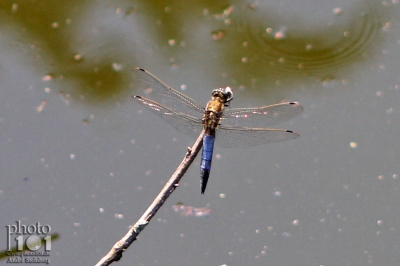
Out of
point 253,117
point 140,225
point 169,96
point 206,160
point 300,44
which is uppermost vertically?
point 300,44

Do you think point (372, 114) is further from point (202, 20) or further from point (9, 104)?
point (9, 104)

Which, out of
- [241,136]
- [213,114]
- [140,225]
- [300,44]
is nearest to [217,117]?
[213,114]

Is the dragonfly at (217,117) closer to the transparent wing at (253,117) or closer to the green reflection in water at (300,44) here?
the transparent wing at (253,117)

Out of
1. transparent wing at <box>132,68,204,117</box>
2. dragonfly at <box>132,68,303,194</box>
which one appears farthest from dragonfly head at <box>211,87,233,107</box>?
transparent wing at <box>132,68,204,117</box>

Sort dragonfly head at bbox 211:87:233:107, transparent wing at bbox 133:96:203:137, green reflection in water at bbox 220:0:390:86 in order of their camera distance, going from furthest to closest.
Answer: green reflection in water at bbox 220:0:390:86, transparent wing at bbox 133:96:203:137, dragonfly head at bbox 211:87:233:107

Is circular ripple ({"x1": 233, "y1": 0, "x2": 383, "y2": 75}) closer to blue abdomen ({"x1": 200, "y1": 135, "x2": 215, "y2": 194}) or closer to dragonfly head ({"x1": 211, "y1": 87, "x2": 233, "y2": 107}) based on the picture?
dragonfly head ({"x1": 211, "y1": 87, "x2": 233, "y2": 107})

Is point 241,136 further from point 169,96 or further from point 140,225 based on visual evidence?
point 140,225

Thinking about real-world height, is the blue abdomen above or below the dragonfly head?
below

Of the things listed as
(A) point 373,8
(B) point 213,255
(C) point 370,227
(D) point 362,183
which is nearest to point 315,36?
(A) point 373,8
